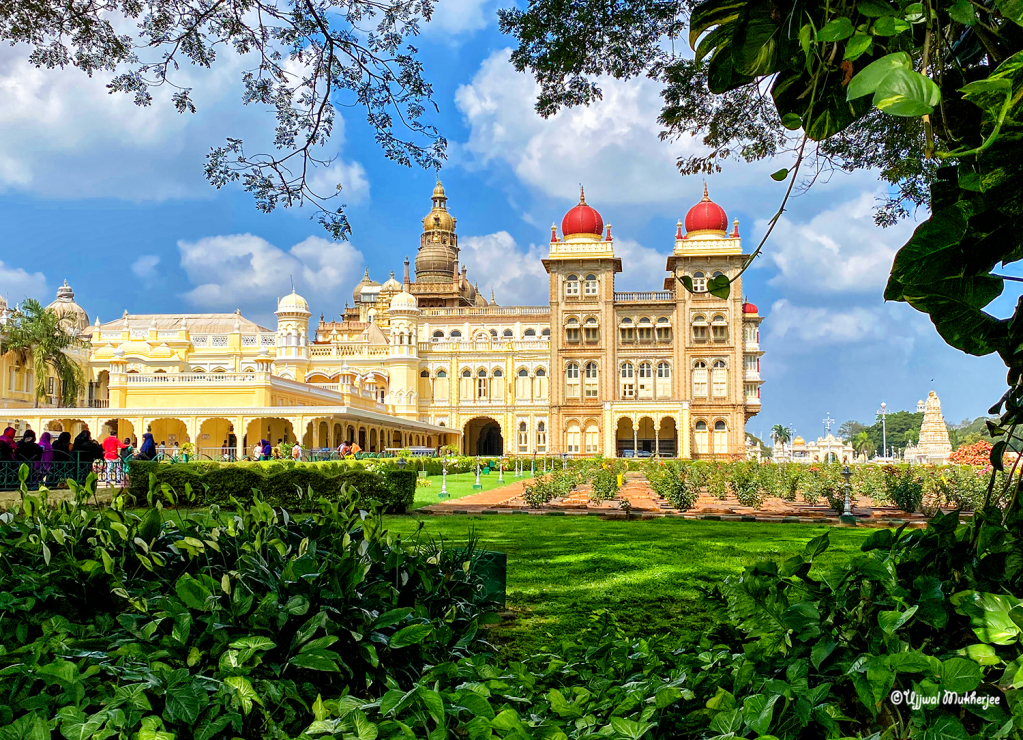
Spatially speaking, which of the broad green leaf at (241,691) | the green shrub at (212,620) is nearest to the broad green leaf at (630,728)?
the green shrub at (212,620)

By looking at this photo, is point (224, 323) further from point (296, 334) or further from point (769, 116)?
point (769, 116)

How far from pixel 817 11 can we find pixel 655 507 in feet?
41.2

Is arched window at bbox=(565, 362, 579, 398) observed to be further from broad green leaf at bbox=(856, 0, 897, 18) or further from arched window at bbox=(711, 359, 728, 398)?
broad green leaf at bbox=(856, 0, 897, 18)

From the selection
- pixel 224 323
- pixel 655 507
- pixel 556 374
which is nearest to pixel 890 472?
pixel 655 507

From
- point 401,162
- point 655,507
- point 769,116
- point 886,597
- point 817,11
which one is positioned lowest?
point 655,507

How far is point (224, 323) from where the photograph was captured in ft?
177

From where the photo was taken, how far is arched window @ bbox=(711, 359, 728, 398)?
42.7 meters

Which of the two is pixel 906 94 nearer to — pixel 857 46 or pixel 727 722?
pixel 857 46

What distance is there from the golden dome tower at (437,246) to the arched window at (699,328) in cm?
1908

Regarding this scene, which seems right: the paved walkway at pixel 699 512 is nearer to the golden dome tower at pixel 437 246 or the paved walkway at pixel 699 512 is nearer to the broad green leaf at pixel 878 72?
the broad green leaf at pixel 878 72

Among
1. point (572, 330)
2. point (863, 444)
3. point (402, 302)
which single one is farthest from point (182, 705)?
point (863, 444)

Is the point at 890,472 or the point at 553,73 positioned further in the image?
the point at 890,472

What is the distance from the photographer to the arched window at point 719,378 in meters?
42.7

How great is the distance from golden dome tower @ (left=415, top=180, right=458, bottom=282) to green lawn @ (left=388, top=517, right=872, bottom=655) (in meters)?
45.8
